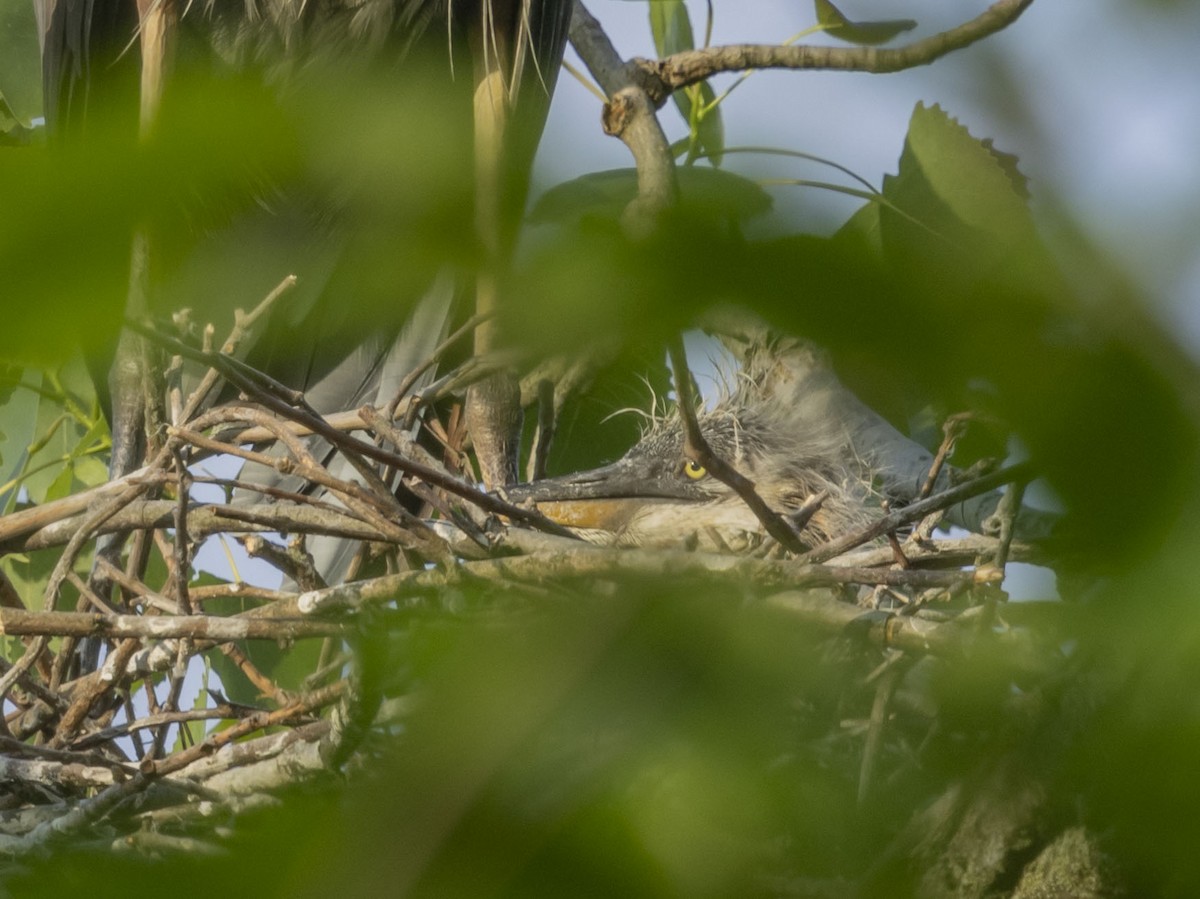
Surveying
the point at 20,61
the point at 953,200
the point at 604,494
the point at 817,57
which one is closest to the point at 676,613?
the point at 953,200

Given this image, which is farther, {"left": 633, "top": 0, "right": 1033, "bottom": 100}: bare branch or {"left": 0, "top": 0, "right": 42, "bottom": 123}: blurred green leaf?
{"left": 0, "top": 0, "right": 42, "bottom": 123}: blurred green leaf

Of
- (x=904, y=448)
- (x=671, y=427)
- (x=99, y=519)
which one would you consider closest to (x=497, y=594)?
(x=99, y=519)

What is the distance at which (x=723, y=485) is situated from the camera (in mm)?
2523

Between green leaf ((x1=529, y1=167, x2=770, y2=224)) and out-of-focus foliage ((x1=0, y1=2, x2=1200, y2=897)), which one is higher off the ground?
green leaf ((x1=529, y1=167, x2=770, y2=224))

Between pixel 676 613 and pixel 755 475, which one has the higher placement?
pixel 676 613

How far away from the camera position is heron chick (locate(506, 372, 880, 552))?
7.57ft

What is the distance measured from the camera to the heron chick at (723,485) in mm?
2309

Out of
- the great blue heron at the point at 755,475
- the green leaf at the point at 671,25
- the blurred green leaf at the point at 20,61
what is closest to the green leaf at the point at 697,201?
the great blue heron at the point at 755,475

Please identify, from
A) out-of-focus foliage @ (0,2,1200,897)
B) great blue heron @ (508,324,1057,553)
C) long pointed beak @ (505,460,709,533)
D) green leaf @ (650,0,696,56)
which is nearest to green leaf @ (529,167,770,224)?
out-of-focus foliage @ (0,2,1200,897)

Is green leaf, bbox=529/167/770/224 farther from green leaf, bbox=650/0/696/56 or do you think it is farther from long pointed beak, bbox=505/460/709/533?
green leaf, bbox=650/0/696/56

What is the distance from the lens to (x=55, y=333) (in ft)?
0.90

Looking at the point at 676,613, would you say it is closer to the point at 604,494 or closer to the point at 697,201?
the point at 697,201

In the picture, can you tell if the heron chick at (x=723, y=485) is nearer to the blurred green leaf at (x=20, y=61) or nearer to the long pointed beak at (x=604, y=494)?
the long pointed beak at (x=604, y=494)

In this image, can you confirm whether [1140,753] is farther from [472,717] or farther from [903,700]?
[903,700]
